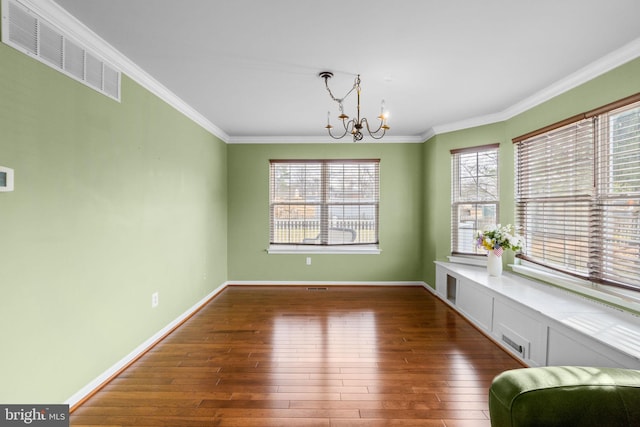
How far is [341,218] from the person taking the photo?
5070 millimetres

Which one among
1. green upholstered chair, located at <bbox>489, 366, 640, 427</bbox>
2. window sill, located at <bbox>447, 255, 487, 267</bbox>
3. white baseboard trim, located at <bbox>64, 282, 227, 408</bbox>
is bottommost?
white baseboard trim, located at <bbox>64, 282, 227, 408</bbox>

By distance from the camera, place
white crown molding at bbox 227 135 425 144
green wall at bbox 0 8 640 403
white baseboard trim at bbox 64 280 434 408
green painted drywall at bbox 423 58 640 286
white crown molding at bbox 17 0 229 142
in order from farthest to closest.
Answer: white crown molding at bbox 227 135 425 144 → green painted drywall at bbox 423 58 640 286 → white baseboard trim at bbox 64 280 434 408 → white crown molding at bbox 17 0 229 142 → green wall at bbox 0 8 640 403

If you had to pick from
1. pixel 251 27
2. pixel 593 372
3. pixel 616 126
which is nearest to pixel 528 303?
pixel 593 372

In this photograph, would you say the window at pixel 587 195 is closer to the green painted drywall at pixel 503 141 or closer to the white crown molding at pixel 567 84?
the green painted drywall at pixel 503 141

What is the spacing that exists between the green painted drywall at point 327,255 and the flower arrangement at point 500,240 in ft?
5.15

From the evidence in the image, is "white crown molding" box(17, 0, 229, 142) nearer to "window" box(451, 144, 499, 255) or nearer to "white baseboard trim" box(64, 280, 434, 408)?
"white baseboard trim" box(64, 280, 434, 408)

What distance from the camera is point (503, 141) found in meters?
3.73

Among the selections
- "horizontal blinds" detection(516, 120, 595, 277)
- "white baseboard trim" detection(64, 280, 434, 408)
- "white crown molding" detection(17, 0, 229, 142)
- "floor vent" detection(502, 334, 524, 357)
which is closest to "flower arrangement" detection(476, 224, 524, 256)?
"horizontal blinds" detection(516, 120, 595, 277)

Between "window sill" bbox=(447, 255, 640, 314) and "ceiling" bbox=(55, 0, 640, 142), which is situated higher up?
"ceiling" bbox=(55, 0, 640, 142)

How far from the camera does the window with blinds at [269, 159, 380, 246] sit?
16.5 feet

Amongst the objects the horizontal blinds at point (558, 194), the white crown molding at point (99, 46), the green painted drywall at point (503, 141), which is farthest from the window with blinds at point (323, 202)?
the horizontal blinds at point (558, 194)

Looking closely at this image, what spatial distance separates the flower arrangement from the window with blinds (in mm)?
1876

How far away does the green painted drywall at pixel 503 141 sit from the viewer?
2355mm

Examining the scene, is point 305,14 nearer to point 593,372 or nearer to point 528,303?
point 593,372
